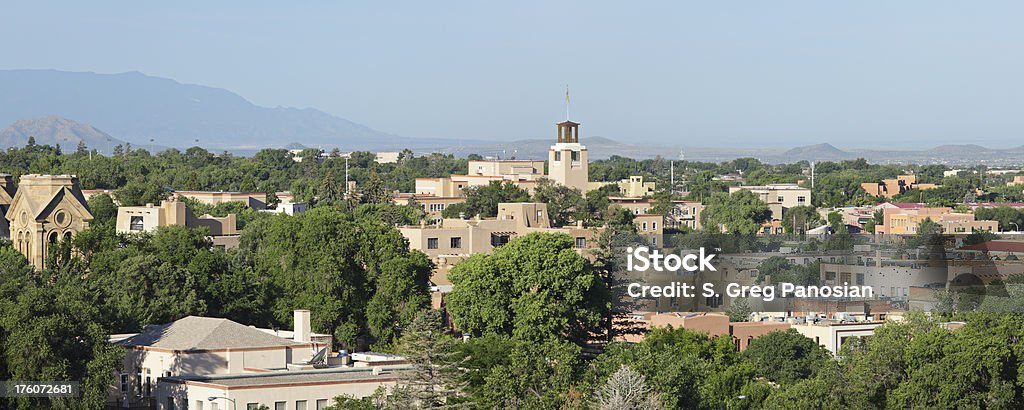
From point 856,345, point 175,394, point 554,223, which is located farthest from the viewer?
point 554,223

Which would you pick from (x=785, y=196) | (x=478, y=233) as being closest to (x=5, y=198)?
(x=478, y=233)

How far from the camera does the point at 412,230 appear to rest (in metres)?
103

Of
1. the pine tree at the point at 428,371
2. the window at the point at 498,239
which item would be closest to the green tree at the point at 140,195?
the window at the point at 498,239

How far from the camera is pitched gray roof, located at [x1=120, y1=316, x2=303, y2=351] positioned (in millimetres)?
49469

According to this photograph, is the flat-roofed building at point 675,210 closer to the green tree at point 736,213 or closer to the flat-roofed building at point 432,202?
the green tree at point 736,213

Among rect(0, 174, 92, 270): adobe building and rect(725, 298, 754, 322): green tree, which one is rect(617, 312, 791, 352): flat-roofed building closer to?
rect(725, 298, 754, 322): green tree

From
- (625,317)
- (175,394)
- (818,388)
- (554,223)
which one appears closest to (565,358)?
(818,388)

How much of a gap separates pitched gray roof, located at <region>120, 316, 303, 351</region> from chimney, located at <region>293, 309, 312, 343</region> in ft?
6.08

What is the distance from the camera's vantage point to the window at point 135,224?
320 feet

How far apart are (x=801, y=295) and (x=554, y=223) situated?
5756 cm

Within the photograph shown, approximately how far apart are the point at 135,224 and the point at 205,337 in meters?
49.9

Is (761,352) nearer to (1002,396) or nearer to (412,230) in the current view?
(1002,396)

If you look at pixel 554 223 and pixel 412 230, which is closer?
pixel 412 230

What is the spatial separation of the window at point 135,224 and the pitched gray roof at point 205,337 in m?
45.8
